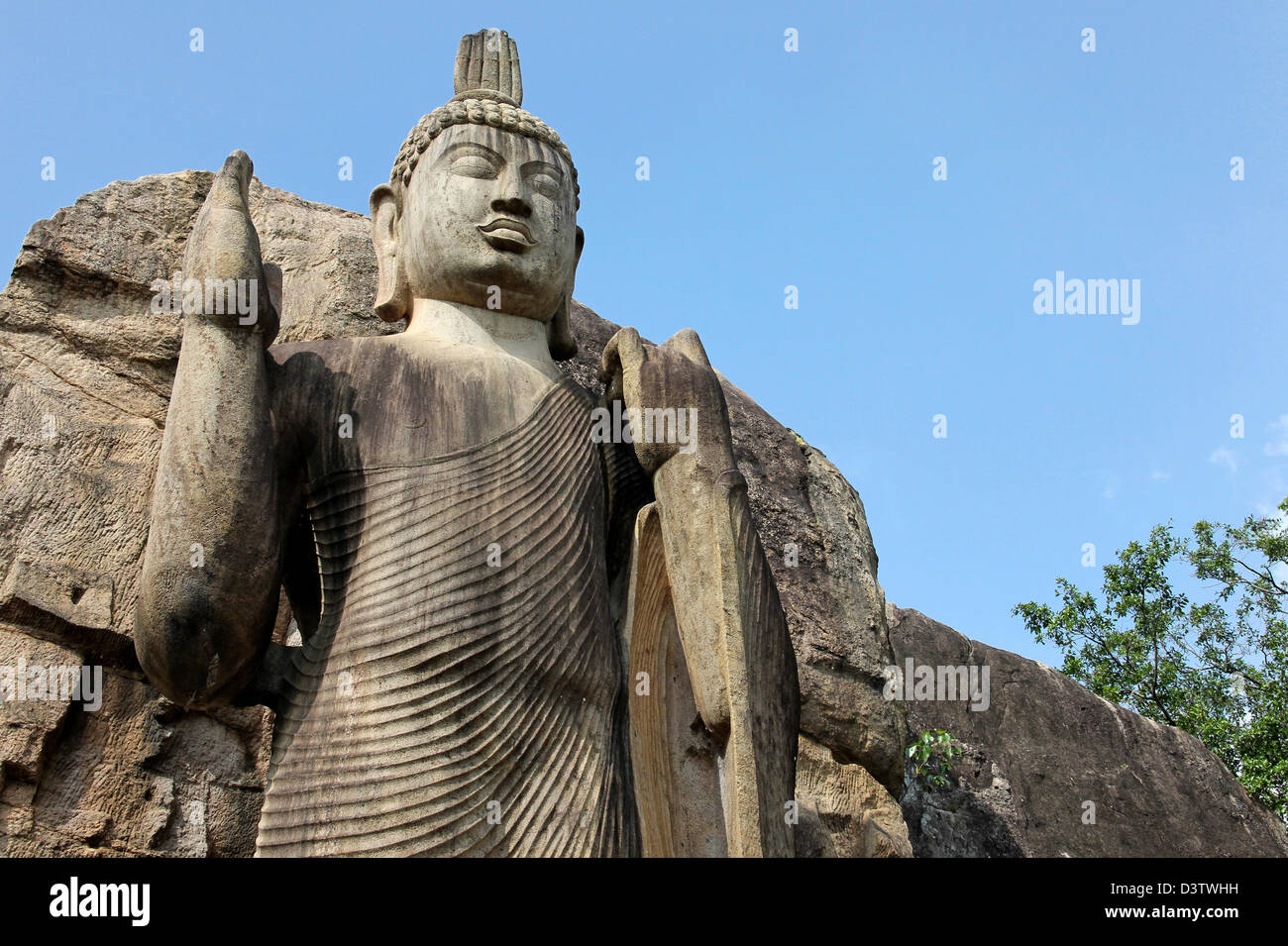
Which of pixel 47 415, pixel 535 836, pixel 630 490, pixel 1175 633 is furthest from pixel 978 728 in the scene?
pixel 1175 633

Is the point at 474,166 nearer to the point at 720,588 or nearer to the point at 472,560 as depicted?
the point at 472,560

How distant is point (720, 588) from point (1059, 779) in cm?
431

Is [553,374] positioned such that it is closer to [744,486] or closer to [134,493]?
[744,486]

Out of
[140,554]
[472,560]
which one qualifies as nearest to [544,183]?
Answer: [472,560]

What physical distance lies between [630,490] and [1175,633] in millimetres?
10819

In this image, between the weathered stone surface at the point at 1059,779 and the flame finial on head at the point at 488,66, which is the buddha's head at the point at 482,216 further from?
the weathered stone surface at the point at 1059,779

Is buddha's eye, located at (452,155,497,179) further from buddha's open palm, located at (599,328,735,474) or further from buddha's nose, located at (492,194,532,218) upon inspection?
buddha's open palm, located at (599,328,735,474)

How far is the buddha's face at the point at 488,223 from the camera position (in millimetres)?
4832

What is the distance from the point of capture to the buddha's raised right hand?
13.7ft

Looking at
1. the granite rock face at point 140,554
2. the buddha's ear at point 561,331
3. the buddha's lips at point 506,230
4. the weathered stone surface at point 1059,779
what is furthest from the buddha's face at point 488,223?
the weathered stone surface at point 1059,779

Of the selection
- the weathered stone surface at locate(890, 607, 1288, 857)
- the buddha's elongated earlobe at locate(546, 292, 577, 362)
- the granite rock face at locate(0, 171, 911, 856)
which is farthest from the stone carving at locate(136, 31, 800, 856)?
the weathered stone surface at locate(890, 607, 1288, 857)

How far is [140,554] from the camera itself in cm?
543

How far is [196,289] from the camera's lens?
4.18 meters

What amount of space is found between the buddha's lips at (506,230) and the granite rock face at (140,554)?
1.76m
